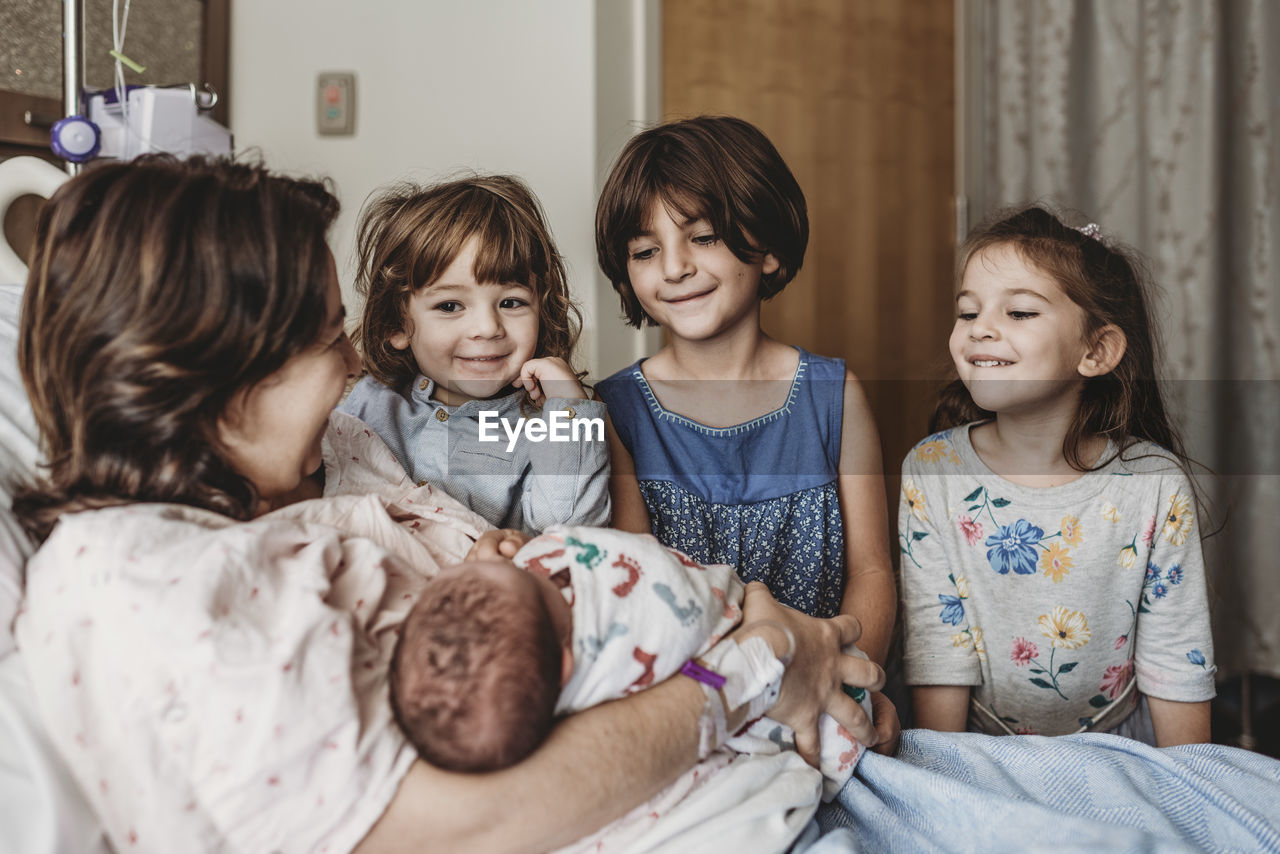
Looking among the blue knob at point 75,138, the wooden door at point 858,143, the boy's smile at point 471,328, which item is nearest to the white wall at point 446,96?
the wooden door at point 858,143

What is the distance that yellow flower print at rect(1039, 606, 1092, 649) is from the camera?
132cm

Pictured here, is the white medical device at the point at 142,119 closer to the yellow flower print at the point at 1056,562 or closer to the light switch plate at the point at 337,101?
the light switch plate at the point at 337,101

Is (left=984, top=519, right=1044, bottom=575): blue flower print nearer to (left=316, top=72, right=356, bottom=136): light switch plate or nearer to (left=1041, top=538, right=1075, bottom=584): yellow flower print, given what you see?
(left=1041, top=538, right=1075, bottom=584): yellow flower print

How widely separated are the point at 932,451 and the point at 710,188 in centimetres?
55

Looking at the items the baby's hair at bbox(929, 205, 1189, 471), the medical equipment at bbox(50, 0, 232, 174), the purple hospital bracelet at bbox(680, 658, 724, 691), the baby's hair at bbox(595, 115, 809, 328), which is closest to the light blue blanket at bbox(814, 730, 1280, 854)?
the purple hospital bracelet at bbox(680, 658, 724, 691)

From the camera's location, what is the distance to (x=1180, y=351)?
235cm

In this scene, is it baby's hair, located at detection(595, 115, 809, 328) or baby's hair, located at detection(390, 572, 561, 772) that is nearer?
baby's hair, located at detection(390, 572, 561, 772)

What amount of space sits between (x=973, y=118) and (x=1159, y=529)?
198cm

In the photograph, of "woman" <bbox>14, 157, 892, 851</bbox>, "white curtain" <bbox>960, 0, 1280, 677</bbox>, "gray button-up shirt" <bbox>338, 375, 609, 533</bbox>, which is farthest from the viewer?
"white curtain" <bbox>960, 0, 1280, 677</bbox>

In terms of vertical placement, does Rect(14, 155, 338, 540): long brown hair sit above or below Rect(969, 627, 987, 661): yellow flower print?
above

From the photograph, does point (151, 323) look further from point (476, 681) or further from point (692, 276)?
point (692, 276)

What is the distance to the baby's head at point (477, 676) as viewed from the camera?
68cm

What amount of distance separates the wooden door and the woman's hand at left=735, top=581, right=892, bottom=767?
6.19ft

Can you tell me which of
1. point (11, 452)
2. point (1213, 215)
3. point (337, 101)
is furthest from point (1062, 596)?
point (337, 101)
